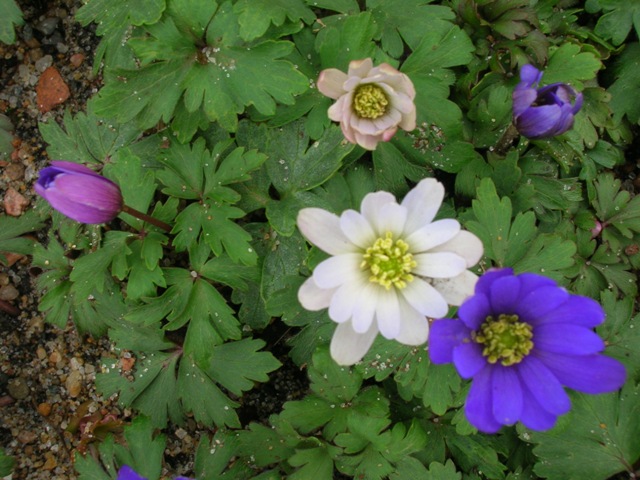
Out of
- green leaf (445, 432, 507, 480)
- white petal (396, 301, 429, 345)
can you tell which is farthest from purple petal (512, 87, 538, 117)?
green leaf (445, 432, 507, 480)

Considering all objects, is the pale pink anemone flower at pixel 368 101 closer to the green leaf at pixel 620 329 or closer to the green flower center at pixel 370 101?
the green flower center at pixel 370 101

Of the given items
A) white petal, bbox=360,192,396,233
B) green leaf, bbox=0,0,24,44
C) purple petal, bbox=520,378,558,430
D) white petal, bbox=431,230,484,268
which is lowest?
purple petal, bbox=520,378,558,430

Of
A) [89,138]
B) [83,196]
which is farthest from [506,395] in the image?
[89,138]

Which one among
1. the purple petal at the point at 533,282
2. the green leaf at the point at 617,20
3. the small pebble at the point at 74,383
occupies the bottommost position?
the small pebble at the point at 74,383

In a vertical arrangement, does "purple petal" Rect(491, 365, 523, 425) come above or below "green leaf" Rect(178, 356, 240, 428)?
above

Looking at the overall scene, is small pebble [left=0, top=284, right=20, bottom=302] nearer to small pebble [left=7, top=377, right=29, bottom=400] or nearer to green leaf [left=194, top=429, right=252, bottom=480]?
small pebble [left=7, top=377, right=29, bottom=400]

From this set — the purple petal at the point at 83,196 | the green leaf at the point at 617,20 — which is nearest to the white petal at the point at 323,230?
the purple petal at the point at 83,196

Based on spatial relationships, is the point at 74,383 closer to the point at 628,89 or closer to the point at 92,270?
the point at 92,270
